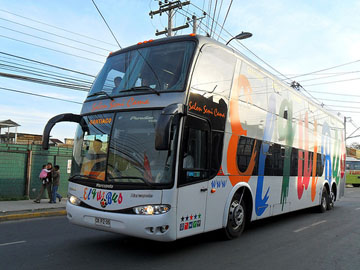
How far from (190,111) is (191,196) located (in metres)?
1.46

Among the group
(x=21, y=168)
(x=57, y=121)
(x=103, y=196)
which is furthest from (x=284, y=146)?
(x=21, y=168)

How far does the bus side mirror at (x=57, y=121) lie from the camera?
638 cm

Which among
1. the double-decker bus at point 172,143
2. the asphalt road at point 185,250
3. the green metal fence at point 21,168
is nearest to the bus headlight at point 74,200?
the double-decker bus at point 172,143

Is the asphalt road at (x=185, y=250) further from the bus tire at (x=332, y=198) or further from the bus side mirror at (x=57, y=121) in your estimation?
the bus tire at (x=332, y=198)

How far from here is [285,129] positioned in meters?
9.69

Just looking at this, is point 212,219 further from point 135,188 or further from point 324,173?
point 324,173

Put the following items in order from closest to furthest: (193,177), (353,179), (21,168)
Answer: (193,177) < (21,168) < (353,179)

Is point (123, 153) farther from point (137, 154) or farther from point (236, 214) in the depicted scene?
point (236, 214)

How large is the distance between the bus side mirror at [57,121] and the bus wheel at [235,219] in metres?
3.41

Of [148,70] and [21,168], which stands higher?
[148,70]

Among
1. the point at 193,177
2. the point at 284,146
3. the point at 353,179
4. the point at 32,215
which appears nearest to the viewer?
the point at 193,177

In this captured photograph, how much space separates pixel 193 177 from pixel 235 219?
6.20ft

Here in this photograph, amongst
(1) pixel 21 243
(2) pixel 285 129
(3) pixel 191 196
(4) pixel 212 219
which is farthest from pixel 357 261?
(1) pixel 21 243

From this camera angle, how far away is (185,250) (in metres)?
6.34
